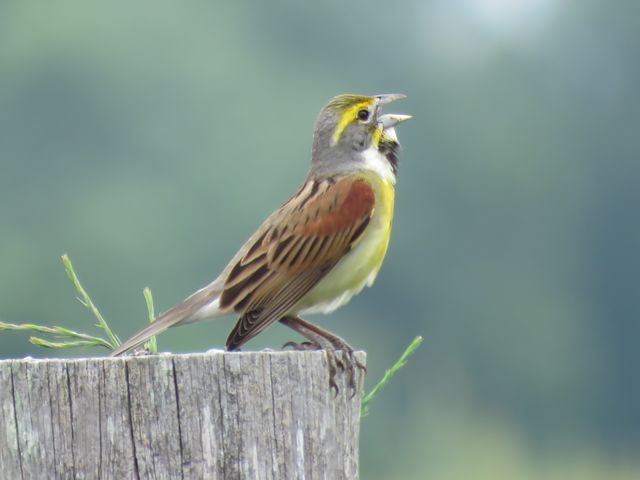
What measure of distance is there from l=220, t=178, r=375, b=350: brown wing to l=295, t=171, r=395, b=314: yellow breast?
47 mm

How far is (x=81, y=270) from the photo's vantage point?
182 ft

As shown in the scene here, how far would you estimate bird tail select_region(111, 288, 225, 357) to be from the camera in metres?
7.16

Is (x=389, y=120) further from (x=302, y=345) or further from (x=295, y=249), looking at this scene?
(x=302, y=345)

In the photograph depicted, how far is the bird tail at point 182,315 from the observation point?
23.5 ft

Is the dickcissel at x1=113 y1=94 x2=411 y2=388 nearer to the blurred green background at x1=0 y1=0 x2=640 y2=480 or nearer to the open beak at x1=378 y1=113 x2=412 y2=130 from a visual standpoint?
the open beak at x1=378 y1=113 x2=412 y2=130

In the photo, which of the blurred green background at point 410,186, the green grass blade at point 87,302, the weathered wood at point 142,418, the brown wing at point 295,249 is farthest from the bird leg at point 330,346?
the blurred green background at point 410,186

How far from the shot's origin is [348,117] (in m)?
9.13

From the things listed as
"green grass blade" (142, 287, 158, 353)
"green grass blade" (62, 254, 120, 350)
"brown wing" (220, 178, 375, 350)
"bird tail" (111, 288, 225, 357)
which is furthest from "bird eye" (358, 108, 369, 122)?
"green grass blade" (62, 254, 120, 350)

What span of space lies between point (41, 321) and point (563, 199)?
35.3m

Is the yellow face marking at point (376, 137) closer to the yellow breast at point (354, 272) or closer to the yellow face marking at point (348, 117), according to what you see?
the yellow face marking at point (348, 117)

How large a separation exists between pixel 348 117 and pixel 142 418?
3.42 m

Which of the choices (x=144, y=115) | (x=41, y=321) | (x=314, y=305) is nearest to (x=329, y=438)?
(x=314, y=305)

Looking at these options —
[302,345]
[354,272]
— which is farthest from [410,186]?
[302,345]

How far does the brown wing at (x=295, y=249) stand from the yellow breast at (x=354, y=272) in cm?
5
